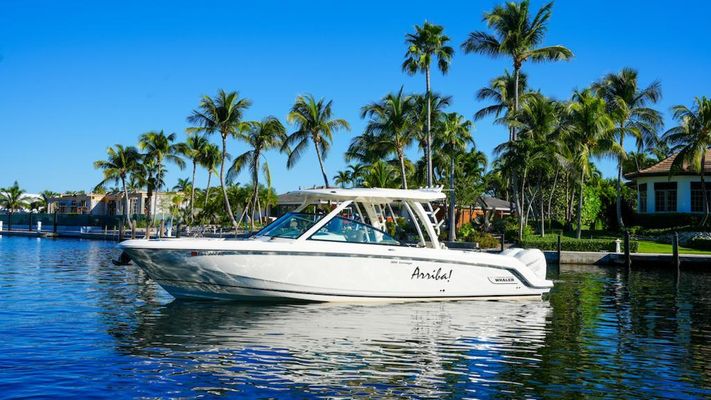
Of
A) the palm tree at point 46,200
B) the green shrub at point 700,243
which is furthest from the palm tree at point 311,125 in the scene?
the palm tree at point 46,200

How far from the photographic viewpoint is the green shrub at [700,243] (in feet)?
109

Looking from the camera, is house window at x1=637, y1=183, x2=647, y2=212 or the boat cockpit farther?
house window at x1=637, y1=183, x2=647, y2=212

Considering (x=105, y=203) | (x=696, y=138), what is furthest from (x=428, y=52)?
(x=105, y=203)

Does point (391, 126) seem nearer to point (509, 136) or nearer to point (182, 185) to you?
point (509, 136)

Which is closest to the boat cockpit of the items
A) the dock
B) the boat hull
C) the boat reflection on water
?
the boat hull

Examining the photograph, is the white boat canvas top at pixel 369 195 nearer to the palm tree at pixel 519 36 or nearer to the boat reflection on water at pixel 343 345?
the boat reflection on water at pixel 343 345

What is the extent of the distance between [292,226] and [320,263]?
100 centimetres

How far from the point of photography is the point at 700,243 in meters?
33.6

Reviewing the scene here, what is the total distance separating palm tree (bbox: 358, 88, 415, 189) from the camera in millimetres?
43812

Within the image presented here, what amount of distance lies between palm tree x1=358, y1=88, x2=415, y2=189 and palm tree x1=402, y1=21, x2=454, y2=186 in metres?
1.80

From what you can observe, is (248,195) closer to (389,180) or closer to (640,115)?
(389,180)

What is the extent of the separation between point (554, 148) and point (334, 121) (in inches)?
693

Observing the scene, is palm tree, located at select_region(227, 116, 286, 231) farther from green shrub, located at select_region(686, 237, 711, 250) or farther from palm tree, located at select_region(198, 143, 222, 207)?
green shrub, located at select_region(686, 237, 711, 250)

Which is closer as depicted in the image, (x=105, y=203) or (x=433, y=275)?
(x=433, y=275)
